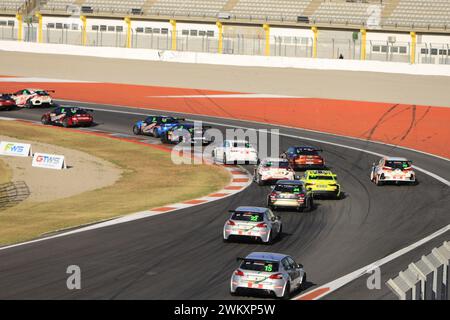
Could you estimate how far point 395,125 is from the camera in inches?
2296

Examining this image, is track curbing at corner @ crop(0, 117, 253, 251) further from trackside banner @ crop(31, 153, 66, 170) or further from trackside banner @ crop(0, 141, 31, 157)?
trackside banner @ crop(31, 153, 66, 170)

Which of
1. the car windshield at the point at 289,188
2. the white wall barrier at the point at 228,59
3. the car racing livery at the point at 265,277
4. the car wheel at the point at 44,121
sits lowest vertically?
the car racing livery at the point at 265,277

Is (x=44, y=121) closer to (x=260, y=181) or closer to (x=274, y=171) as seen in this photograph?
(x=260, y=181)

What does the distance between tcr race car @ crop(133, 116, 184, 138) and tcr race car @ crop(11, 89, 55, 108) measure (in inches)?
388

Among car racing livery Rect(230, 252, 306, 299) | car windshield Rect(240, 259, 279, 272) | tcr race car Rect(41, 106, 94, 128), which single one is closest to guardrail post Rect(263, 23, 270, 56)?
tcr race car Rect(41, 106, 94, 128)

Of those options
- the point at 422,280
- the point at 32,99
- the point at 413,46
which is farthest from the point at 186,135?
the point at 422,280

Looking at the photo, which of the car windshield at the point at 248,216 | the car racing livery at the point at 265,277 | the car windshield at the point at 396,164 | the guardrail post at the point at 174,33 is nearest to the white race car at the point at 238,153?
the car windshield at the point at 396,164

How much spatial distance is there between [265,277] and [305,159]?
2377cm

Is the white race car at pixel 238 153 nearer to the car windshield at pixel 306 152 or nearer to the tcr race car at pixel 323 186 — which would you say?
the car windshield at pixel 306 152

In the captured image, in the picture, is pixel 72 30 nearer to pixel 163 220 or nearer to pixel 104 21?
pixel 104 21

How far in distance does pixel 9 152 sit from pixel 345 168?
16781mm

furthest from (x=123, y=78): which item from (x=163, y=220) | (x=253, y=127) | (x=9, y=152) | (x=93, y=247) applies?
(x=93, y=247)

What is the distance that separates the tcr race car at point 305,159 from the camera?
47.4 meters

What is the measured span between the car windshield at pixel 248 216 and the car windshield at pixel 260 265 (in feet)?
21.8
